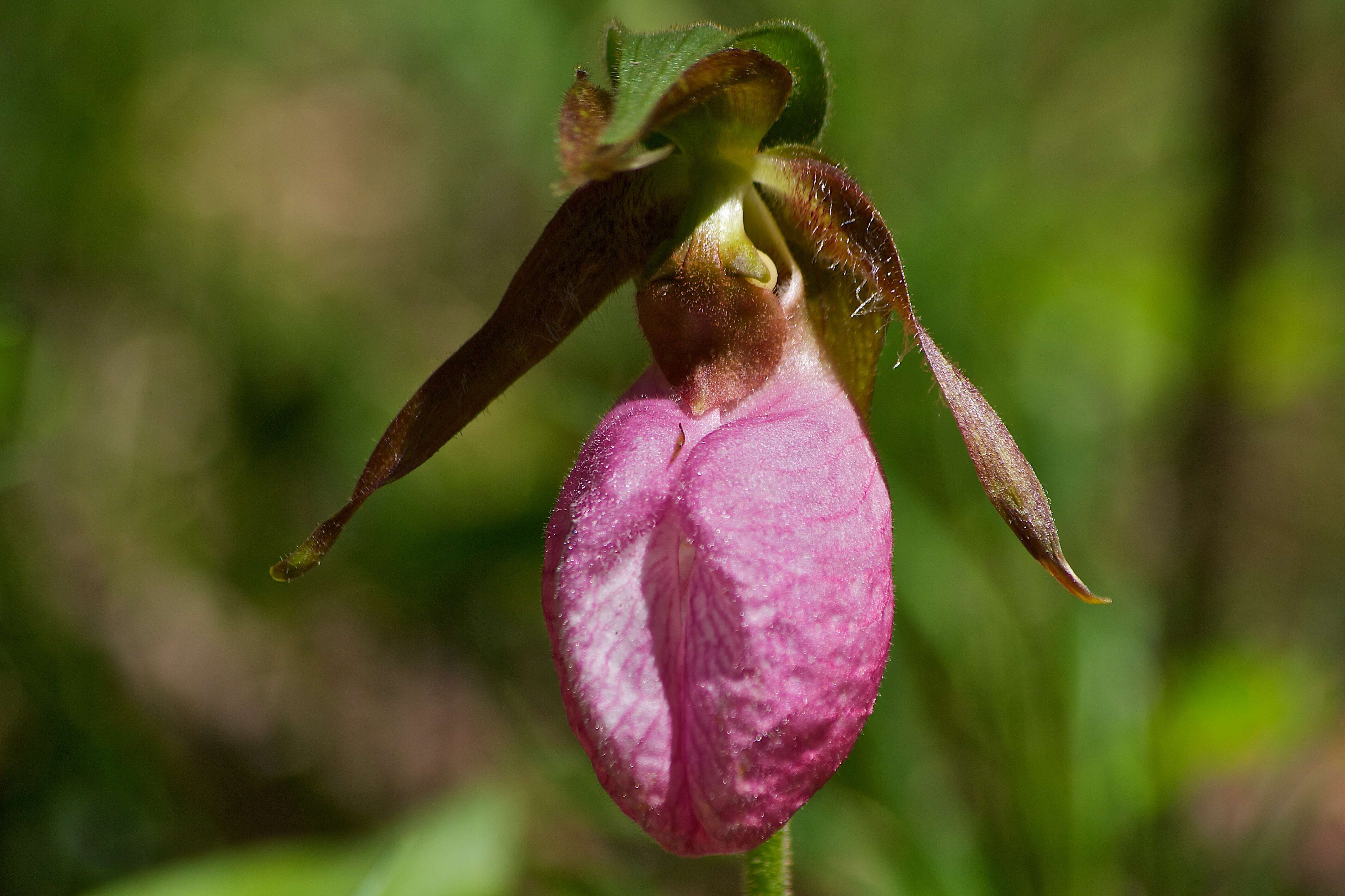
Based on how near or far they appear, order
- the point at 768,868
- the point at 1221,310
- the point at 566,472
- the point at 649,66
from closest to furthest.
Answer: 1. the point at 649,66
2. the point at 768,868
3. the point at 1221,310
4. the point at 566,472

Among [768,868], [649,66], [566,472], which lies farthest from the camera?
[566,472]

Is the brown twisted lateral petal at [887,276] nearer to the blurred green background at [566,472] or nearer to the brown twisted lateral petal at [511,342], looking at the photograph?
the brown twisted lateral petal at [511,342]

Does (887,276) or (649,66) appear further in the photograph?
(887,276)

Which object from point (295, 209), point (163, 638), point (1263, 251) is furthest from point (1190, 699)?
point (295, 209)

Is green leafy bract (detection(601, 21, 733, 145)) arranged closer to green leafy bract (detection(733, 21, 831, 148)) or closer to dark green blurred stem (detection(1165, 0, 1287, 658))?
green leafy bract (detection(733, 21, 831, 148))

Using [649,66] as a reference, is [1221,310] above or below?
below

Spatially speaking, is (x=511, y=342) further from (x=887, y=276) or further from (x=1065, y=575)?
(x=1065, y=575)

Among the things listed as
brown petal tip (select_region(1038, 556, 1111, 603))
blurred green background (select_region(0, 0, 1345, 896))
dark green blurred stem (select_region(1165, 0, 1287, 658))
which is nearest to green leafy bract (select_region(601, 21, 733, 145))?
brown petal tip (select_region(1038, 556, 1111, 603))

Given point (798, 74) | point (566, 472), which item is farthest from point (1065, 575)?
point (566, 472)

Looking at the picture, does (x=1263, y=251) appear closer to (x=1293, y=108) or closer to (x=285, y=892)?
(x=1293, y=108)
